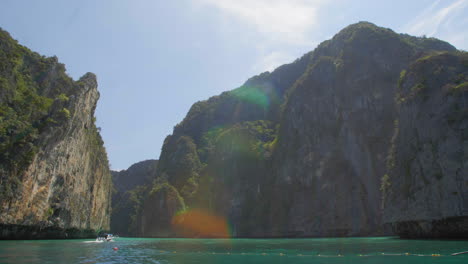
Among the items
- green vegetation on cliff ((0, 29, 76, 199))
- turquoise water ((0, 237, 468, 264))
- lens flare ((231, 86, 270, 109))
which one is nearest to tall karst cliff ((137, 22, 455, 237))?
lens flare ((231, 86, 270, 109))

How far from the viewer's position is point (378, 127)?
7706 centimetres

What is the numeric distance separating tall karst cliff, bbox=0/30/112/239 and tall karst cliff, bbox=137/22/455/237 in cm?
4570

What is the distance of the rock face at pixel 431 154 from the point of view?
37094 millimetres

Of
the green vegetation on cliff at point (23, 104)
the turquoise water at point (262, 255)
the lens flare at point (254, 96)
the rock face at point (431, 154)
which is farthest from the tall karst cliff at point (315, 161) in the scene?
the green vegetation on cliff at point (23, 104)

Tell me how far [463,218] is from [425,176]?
7186 mm

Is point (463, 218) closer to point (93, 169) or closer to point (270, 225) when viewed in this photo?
point (270, 225)

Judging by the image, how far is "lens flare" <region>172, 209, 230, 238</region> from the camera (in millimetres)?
101188

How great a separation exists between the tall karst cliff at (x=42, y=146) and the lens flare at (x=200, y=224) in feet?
128

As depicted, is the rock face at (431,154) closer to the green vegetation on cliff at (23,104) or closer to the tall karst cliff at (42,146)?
the tall karst cliff at (42,146)

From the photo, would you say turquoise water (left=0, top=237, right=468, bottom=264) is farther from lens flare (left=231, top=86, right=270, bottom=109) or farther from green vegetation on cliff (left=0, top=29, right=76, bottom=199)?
lens flare (left=231, top=86, right=270, bottom=109)

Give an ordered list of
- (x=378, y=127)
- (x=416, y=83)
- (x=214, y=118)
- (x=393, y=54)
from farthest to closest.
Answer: (x=214, y=118)
(x=393, y=54)
(x=378, y=127)
(x=416, y=83)

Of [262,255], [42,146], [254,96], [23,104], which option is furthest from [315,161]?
[254,96]

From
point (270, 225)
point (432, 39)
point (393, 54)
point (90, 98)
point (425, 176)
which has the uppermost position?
point (432, 39)

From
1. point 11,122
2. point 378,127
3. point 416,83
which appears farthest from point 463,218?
point 11,122
